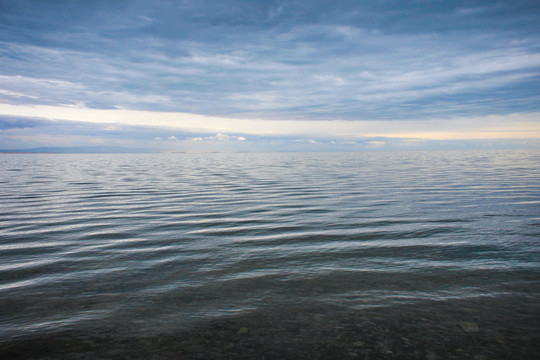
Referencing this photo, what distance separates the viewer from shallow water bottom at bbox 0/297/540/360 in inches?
157

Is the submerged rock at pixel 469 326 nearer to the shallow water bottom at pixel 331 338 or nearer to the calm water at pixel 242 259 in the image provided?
the shallow water bottom at pixel 331 338

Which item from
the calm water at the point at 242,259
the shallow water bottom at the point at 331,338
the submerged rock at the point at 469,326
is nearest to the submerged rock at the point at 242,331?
the shallow water bottom at the point at 331,338

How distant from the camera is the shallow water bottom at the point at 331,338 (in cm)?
399

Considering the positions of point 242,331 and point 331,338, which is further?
point 242,331

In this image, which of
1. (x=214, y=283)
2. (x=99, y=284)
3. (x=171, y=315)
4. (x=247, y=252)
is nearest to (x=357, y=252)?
(x=247, y=252)

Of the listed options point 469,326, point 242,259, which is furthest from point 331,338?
point 242,259

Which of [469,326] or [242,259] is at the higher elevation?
[469,326]

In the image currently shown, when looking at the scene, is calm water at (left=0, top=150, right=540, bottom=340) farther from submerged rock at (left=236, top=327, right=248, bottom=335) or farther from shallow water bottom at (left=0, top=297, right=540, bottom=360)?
submerged rock at (left=236, top=327, right=248, bottom=335)

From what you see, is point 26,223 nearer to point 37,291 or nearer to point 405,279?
point 37,291

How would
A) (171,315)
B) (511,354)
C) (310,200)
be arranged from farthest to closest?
(310,200)
(171,315)
(511,354)

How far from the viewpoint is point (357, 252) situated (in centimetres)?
801

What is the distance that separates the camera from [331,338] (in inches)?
171

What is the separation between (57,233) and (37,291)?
509 cm

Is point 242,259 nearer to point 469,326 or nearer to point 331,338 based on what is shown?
point 331,338
